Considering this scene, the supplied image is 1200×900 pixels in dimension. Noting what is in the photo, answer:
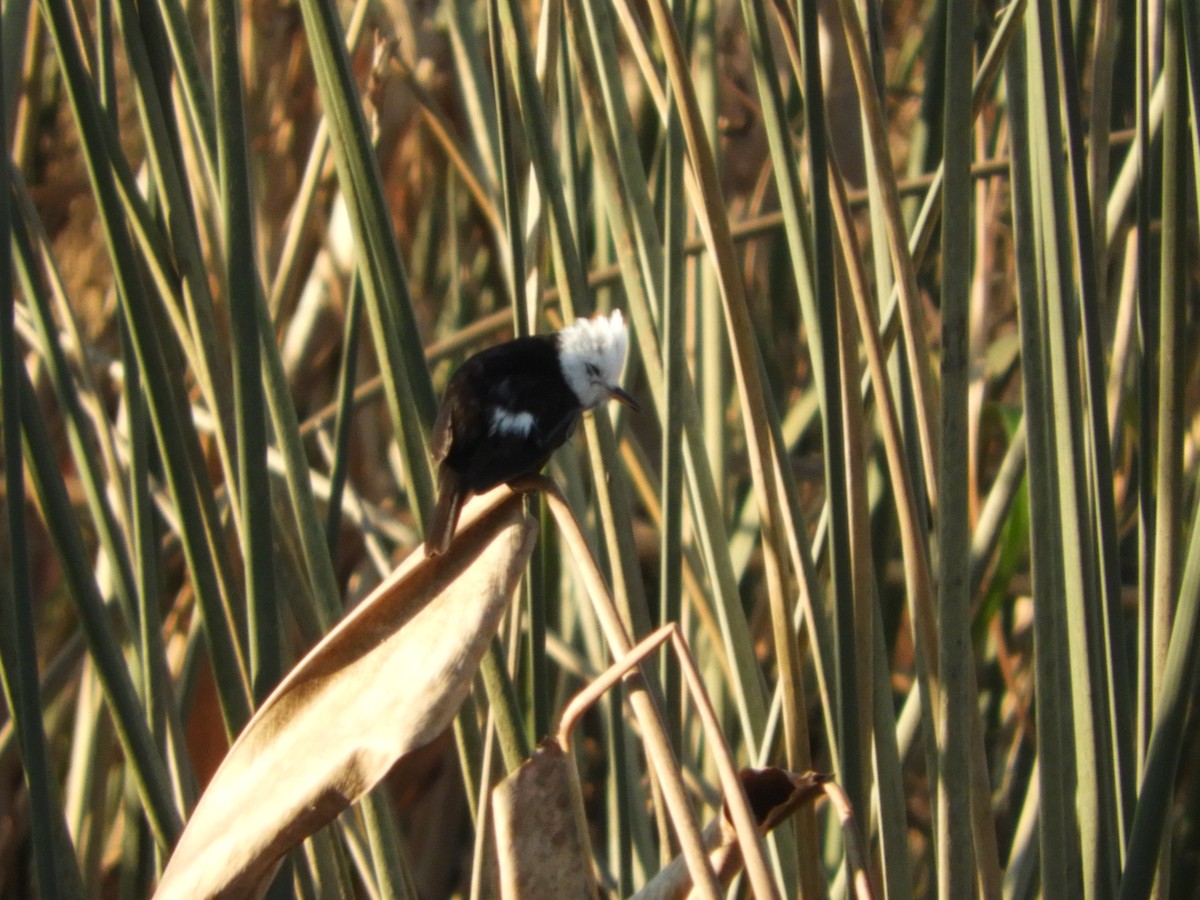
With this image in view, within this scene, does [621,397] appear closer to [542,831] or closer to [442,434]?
[442,434]

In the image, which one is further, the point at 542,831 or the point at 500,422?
the point at 500,422

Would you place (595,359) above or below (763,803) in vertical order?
above

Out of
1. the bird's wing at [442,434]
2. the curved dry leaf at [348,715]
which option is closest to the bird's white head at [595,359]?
the bird's wing at [442,434]

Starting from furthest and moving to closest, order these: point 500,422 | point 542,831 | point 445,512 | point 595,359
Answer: point 595,359 < point 500,422 < point 445,512 < point 542,831

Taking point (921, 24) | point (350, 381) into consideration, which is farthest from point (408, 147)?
point (350, 381)

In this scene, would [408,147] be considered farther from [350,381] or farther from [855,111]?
[350,381]

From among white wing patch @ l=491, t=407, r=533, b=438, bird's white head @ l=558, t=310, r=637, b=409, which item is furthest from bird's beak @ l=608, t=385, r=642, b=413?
→ white wing patch @ l=491, t=407, r=533, b=438

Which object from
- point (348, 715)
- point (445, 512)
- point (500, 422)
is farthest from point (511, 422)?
point (348, 715)
